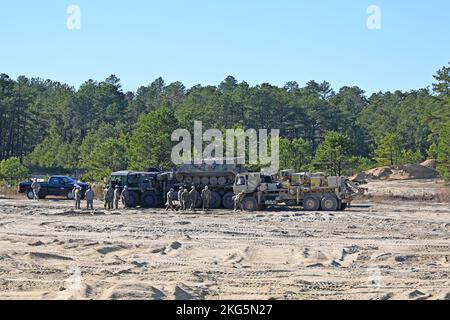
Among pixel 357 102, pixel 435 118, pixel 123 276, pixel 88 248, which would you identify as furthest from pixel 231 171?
pixel 357 102

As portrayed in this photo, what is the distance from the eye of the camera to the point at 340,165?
57719 mm

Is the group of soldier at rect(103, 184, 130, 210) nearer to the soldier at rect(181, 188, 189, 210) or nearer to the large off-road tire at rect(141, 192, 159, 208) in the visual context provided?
the large off-road tire at rect(141, 192, 159, 208)

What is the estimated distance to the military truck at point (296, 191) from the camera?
34.2m

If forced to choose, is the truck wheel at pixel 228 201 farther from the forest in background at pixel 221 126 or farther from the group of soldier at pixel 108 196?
the forest in background at pixel 221 126

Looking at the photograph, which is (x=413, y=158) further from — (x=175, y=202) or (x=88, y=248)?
(x=88, y=248)

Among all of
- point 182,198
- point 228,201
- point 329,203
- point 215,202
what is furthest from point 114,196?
point 329,203

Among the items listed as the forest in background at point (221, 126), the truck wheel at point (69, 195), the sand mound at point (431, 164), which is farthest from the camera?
the sand mound at point (431, 164)

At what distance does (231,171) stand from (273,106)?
59595mm

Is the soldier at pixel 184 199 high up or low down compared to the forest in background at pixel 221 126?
down

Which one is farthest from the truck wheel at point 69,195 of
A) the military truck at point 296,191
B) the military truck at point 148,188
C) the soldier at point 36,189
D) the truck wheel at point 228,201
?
the military truck at point 296,191

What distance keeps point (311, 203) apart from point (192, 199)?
554 cm

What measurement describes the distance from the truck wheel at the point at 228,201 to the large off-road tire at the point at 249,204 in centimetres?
107

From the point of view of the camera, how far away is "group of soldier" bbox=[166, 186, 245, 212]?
34.8 metres

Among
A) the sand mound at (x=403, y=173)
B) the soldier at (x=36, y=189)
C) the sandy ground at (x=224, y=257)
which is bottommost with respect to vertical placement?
the sandy ground at (x=224, y=257)
